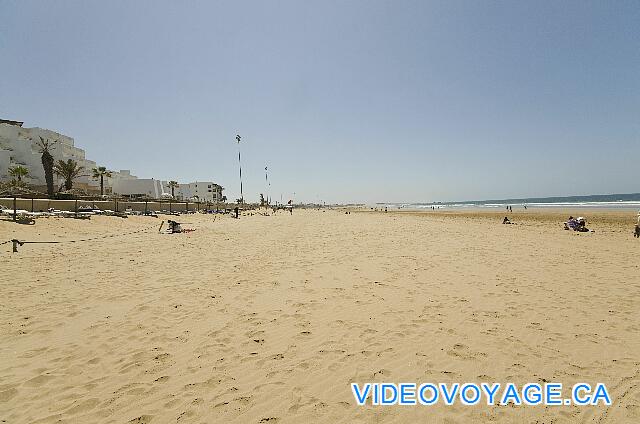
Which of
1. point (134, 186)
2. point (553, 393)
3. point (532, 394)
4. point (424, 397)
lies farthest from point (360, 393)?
point (134, 186)

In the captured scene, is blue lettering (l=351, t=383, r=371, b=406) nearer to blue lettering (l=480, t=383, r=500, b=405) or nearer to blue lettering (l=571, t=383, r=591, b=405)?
blue lettering (l=480, t=383, r=500, b=405)

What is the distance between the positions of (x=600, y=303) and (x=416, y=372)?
235 inches

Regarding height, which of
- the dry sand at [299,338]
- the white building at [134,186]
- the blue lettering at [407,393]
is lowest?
the blue lettering at [407,393]

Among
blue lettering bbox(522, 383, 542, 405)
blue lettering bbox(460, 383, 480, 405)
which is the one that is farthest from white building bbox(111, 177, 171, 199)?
blue lettering bbox(522, 383, 542, 405)

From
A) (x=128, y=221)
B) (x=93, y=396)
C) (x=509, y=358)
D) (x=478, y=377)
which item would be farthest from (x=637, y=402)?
(x=128, y=221)

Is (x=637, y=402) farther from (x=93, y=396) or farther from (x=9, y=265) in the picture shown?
(x=9, y=265)

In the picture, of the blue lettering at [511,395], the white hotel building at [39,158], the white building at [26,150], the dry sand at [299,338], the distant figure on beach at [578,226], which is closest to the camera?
the dry sand at [299,338]

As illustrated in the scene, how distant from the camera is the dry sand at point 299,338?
3.48 meters

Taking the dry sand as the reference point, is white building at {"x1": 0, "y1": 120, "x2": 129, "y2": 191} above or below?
above

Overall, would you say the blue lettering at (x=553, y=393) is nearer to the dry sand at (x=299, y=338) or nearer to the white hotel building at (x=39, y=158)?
the dry sand at (x=299, y=338)

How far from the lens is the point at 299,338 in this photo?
17.4 feet

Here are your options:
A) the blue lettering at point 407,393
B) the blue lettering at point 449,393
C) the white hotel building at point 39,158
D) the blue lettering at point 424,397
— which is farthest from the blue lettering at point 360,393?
the white hotel building at point 39,158

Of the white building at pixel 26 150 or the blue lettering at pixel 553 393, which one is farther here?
the white building at pixel 26 150

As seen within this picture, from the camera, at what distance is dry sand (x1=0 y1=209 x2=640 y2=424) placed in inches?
137
